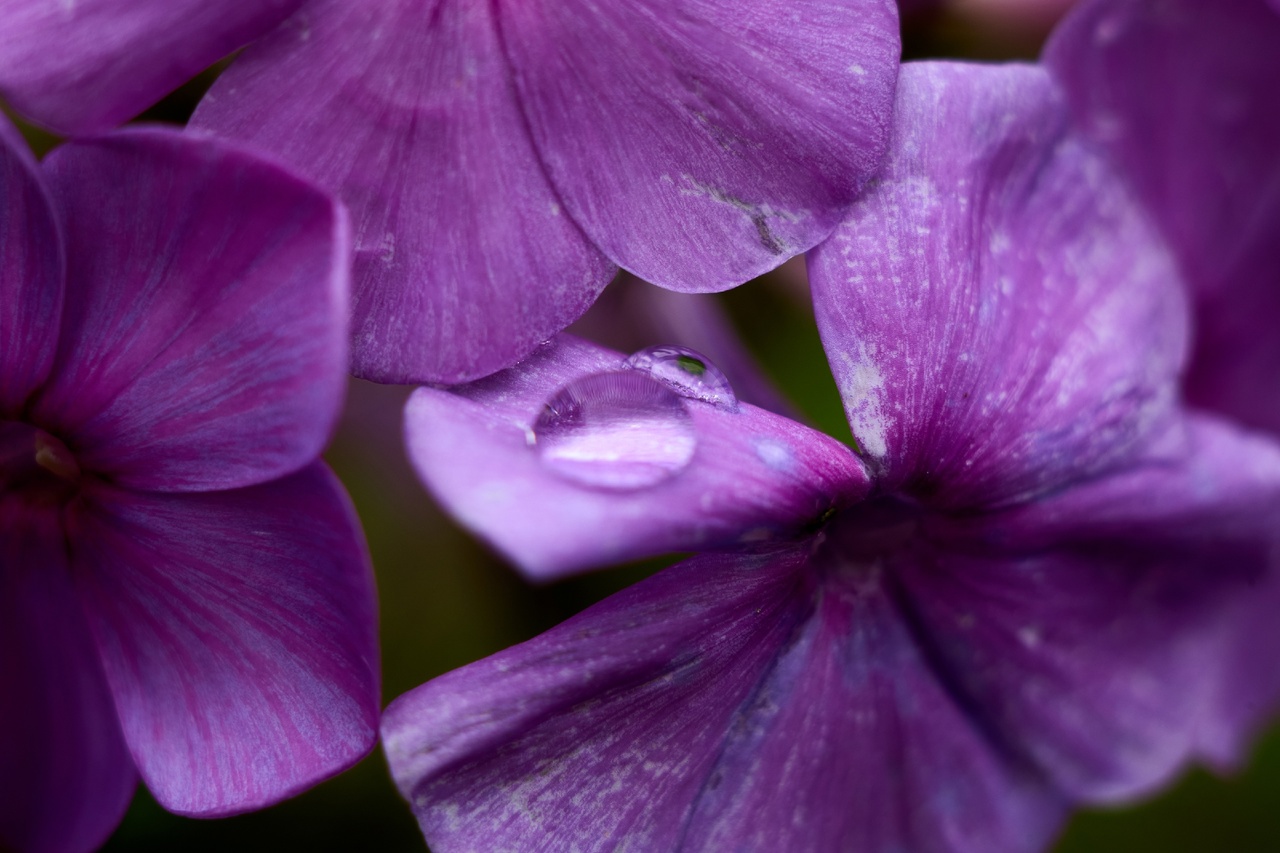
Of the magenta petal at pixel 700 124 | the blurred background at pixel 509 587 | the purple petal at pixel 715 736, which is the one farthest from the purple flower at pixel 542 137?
the blurred background at pixel 509 587

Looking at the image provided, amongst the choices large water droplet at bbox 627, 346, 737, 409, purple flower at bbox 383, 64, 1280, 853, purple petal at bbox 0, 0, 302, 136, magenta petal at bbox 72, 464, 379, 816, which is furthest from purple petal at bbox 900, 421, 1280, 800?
purple petal at bbox 0, 0, 302, 136

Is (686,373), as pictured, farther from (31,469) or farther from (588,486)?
(31,469)

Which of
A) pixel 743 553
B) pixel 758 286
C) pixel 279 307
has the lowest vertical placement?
pixel 758 286

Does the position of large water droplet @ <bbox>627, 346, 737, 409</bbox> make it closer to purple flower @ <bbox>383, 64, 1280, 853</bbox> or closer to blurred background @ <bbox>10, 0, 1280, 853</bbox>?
purple flower @ <bbox>383, 64, 1280, 853</bbox>

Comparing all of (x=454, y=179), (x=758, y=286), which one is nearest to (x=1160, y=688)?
(x=454, y=179)

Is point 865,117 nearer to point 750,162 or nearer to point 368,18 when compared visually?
point 750,162

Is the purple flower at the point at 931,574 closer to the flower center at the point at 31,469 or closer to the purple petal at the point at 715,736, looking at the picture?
the purple petal at the point at 715,736
